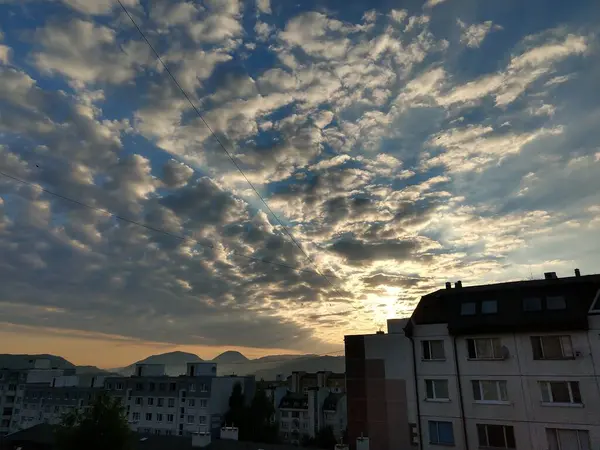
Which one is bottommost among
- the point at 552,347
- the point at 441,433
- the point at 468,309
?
the point at 441,433

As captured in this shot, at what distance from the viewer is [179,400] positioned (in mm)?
79375

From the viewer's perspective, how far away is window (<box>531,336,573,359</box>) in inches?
1070

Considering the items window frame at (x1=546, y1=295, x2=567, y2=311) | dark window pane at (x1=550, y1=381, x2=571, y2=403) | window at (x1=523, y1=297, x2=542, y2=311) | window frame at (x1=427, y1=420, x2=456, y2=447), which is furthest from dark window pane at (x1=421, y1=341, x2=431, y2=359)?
window frame at (x1=546, y1=295, x2=567, y2=311)

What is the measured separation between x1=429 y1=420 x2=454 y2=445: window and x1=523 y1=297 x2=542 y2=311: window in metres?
10.6

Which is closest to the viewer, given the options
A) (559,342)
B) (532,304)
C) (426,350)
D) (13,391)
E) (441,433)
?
(559,342)

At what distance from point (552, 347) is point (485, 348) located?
14.5 feet

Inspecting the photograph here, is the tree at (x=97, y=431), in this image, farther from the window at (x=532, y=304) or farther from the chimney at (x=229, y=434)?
the window at (x=532, y=304)

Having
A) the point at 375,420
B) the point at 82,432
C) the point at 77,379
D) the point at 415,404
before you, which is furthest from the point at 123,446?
the point at 77,379

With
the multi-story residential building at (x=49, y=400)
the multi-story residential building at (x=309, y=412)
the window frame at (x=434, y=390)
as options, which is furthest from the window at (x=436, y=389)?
the multi-story residential building at (x=49, y=400)

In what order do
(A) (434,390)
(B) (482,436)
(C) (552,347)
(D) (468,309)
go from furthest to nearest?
1. (D) (468,309)
2. (A) (434,390)
3. (B) (482,436)
4. (C) (552,347)

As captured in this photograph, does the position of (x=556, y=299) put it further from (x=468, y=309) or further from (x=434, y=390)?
(x=434, y=390)

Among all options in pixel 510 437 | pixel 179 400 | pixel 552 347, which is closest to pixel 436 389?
pixel 510 437

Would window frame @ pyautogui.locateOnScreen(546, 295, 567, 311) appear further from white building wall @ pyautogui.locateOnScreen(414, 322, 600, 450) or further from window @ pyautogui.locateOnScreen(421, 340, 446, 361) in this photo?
window @ pyautogui.locateOnScreen(421, 340, 446, 361)

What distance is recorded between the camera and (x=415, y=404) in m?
31.9
